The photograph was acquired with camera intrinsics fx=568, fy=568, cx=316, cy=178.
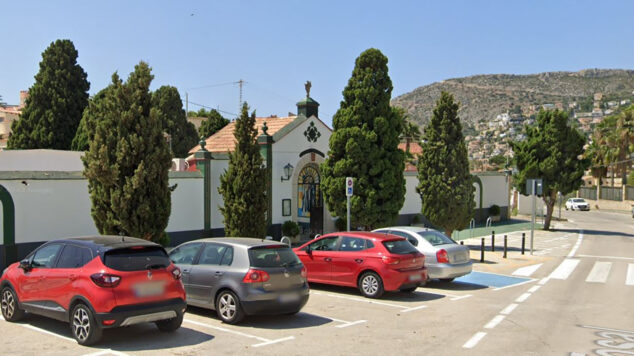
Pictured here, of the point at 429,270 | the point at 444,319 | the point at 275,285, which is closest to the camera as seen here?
the point at 275,285

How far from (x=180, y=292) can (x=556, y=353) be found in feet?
18.4

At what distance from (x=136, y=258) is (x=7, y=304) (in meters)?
2.97

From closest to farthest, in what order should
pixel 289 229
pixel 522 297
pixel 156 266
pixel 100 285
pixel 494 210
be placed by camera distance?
pixel 100 285 → pixel 156 266 → pixel 522 297 → pixel 289 229 → pixel 494 210

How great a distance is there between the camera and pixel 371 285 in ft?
41.2

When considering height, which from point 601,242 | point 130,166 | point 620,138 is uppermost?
point 620,138

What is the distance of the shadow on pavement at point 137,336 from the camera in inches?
A: 322

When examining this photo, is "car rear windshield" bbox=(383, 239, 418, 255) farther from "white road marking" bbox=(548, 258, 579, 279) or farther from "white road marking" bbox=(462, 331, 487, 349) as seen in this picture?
"white road marking" bbox=(548, 258, 579, 279)

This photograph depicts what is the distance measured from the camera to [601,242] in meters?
28.9

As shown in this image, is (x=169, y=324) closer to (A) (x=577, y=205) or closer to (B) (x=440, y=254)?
(B) (x=440, y=254)

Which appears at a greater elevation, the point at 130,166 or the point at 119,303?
the point at 130,166

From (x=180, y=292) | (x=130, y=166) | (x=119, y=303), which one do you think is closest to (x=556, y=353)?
(x=180, y=292)

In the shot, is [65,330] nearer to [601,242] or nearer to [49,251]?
[49,251]

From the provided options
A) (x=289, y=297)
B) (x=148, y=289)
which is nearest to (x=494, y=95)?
(x=289, y=297)

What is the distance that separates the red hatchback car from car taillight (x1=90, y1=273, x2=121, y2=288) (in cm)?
611
